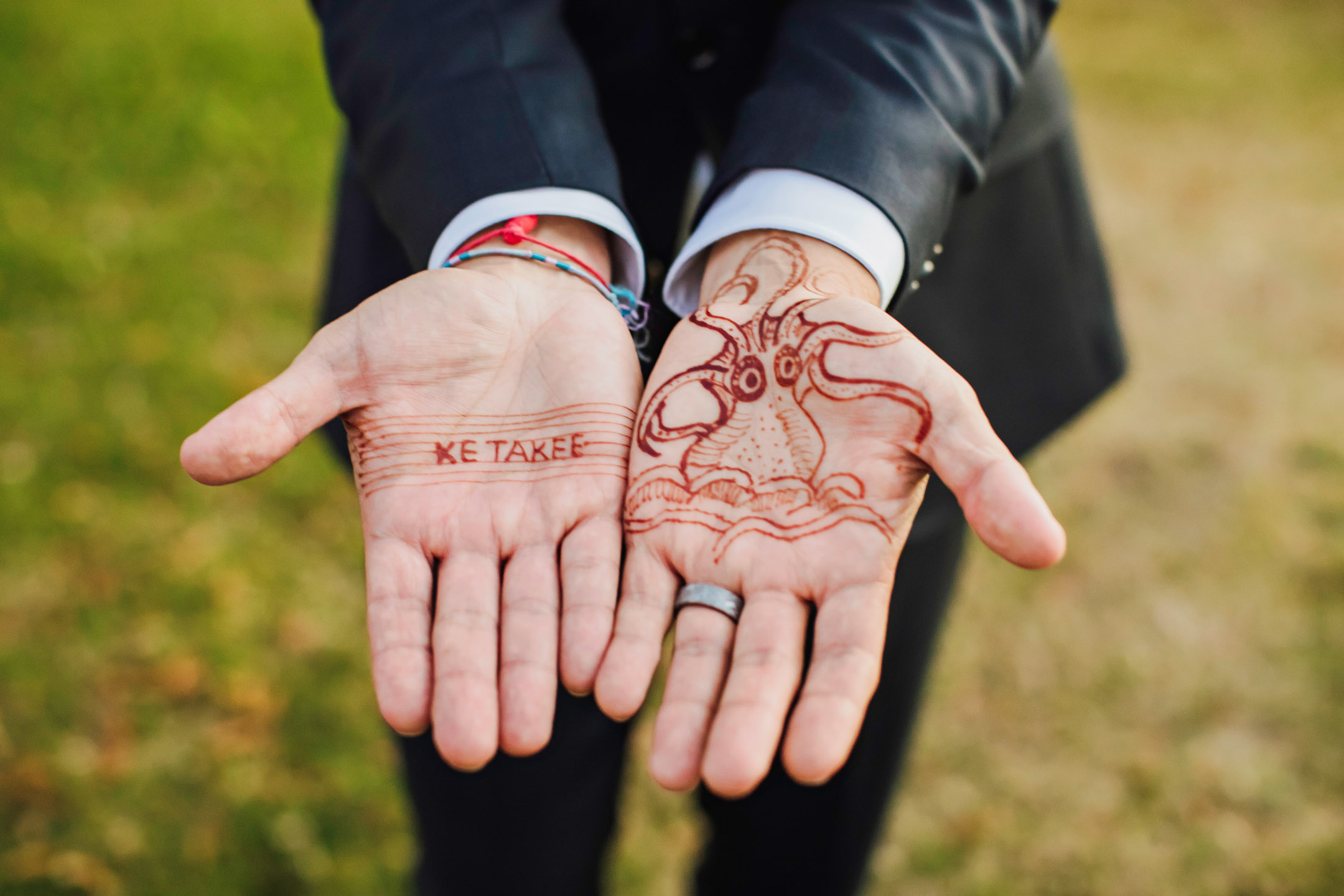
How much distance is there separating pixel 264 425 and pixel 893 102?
3.59 ft

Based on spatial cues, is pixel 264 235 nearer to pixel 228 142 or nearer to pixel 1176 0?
pixel 228 142

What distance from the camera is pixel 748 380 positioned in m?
1.54

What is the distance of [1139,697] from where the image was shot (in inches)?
127

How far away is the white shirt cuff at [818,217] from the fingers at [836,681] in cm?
54

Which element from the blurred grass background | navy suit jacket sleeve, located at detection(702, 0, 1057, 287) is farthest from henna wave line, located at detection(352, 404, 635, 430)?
the blurred grass background

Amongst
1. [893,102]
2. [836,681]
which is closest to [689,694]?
[836,681]

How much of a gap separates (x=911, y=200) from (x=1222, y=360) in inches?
167

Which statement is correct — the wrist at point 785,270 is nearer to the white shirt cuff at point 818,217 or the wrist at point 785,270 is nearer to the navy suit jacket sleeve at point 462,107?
the white shirt cuff at point 818,217

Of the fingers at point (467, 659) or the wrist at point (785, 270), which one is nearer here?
the fingers at point (467, 659)

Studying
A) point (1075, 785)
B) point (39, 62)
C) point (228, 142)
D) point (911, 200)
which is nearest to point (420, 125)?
point (911, 200)

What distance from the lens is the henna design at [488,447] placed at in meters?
1.49

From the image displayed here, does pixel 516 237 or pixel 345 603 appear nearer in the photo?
pixel 516 237

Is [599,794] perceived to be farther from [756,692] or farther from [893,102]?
[893,102]

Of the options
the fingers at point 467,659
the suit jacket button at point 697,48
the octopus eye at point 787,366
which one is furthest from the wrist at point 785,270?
the fingers at point 467,659
